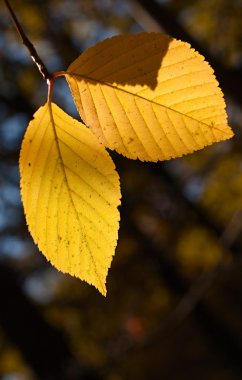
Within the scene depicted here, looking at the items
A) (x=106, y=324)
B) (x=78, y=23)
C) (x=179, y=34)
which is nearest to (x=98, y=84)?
(x=179, y=34)

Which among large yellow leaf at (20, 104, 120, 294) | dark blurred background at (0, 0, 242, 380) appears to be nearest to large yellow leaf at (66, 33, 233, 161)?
large yellow leaf at (20, 104, 120, 294)

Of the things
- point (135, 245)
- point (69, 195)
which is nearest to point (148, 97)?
point (69, 195)

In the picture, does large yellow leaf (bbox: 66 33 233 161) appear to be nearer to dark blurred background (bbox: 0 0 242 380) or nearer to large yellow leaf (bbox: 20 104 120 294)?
large yellow leaf (bbox: 20 104 120 294)

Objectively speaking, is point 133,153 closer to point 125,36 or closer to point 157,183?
point 125,36

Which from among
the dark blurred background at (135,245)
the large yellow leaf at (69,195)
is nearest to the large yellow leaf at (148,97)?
the large yellow leaf at (69,195)

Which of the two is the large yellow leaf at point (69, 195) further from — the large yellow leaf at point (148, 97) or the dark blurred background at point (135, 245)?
the dark blurred background at point (135, 245)

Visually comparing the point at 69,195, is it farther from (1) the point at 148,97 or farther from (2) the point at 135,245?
(2) the point at 135,245
